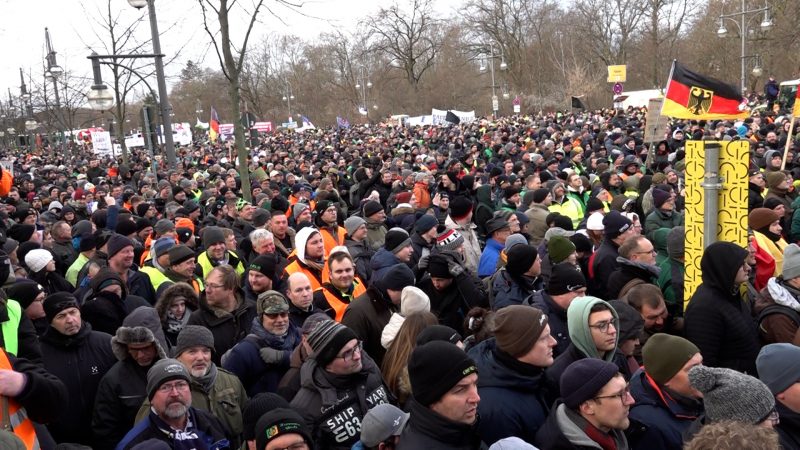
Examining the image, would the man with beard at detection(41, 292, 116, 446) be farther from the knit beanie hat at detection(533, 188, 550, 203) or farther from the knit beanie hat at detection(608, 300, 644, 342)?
the knit beanie hat at detection(533, 188, 550, 203)

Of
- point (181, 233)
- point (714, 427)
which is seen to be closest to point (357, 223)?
point (181, 233)

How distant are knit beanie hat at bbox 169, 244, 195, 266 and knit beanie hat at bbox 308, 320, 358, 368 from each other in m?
3.24

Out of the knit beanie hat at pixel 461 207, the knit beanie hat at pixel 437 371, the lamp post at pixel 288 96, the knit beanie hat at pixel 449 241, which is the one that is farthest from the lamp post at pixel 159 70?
the lamp post at pixel 288 96

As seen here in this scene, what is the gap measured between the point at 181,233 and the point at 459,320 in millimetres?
4529

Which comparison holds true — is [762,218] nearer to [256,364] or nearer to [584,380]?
[584,380]

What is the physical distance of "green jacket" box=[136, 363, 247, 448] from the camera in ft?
14.2

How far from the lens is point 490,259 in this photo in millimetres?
7160

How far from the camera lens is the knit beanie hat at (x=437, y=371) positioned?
321 centimetres

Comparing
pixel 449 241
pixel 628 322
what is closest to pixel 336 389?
pixel 628 322

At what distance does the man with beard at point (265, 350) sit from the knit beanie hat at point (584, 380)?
211 cm

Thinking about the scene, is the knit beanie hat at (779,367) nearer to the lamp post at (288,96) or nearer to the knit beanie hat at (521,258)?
the knit beanie hat at (521,258)

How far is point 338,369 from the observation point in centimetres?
396

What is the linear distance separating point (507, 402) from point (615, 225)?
11.7 ft

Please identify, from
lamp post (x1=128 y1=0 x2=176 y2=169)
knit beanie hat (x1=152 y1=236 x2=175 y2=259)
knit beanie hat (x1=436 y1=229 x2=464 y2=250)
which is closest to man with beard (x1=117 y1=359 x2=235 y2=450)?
knit beanie hat (x1=436 y1=229 x2=464 y2=250)
